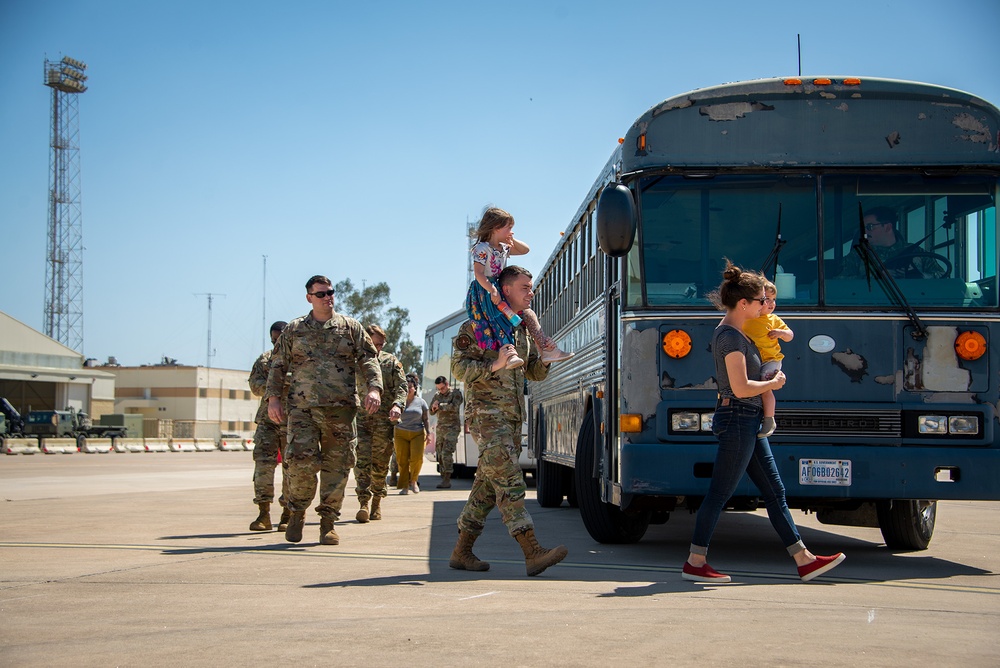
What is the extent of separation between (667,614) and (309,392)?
452cm

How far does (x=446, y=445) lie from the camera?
69.7ft

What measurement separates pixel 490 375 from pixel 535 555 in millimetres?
1122

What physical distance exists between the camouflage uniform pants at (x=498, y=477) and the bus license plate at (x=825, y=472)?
1.91m

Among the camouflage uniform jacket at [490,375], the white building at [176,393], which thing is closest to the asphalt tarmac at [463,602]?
the camouflage uniform jacket at [490,375]

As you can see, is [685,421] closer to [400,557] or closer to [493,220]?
[493,220]

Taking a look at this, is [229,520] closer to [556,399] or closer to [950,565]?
[556,399]

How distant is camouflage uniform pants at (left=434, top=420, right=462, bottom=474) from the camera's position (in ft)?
67.9

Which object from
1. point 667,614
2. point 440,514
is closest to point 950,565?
point 667,614

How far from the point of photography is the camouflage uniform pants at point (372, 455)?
12438mm

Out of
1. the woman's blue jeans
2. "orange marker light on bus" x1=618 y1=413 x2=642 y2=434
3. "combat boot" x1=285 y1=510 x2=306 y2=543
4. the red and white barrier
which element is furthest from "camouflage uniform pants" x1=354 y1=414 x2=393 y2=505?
the red and white barrier

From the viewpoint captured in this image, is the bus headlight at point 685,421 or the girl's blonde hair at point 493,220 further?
the bus headlight at point 685,421

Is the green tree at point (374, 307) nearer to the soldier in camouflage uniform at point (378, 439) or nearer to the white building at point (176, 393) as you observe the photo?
the white building at point (176, 393)

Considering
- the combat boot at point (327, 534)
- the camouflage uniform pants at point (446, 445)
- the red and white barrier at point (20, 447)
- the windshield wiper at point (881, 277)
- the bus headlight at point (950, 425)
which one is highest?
the windshield wiper at point (881, 277)

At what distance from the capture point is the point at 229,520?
40.5ft
